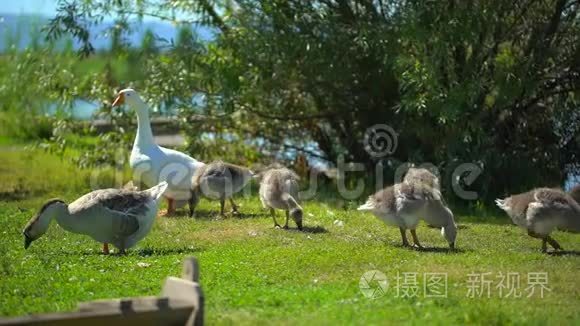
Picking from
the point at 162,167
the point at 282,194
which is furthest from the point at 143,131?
the point at 282,194

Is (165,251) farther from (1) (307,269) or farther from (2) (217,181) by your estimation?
(2) (217,181)

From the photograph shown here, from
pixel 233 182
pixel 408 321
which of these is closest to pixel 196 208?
pixel 233 182

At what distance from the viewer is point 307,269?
10.5 m

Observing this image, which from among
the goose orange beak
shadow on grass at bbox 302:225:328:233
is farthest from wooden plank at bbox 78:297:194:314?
the goose orange beak

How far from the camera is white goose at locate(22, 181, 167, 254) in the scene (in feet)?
37.1

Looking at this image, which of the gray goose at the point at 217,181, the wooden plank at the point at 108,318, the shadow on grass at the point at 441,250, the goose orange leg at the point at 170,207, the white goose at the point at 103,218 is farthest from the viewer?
the goose orange leg at the point at 170,207

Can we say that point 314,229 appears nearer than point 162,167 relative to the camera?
Yes

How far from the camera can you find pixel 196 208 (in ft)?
50.7

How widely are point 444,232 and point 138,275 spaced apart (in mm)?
3848

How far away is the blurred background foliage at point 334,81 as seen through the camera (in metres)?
15.5

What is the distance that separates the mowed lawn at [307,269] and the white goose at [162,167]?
456mm

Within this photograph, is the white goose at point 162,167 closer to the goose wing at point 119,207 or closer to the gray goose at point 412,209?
the goose wing at point 119,207

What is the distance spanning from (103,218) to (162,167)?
3.26 meters

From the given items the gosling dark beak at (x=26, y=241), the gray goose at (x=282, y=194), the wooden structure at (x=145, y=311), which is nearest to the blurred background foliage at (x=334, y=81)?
the gray goose at (x=282, y=194)
